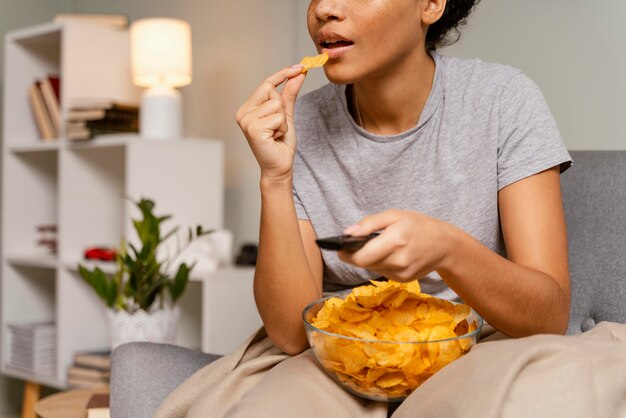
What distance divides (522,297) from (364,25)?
47cm

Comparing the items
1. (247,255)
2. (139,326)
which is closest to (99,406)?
(139,326)

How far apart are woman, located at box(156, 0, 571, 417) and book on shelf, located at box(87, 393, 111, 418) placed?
491 millimetres

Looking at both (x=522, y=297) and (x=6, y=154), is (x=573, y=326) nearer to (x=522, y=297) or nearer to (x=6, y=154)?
(x=522, y=297)

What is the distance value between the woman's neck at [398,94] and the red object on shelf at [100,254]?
158cm

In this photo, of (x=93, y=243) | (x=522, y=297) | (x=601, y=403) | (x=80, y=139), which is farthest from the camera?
(x=93, y=243)

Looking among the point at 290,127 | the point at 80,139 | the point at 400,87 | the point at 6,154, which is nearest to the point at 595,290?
the point at 400,87

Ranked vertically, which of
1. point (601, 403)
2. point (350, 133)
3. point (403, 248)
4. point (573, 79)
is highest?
point (573, 79)

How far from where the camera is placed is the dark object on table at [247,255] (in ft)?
8.39

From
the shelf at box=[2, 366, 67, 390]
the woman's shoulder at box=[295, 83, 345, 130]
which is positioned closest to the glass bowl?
the woman's shoulder at box=[295, 83, 345, 130]

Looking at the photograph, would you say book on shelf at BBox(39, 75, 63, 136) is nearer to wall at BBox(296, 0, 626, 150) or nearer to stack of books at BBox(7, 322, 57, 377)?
stack of books at BBox(7, 322, 57, 377)

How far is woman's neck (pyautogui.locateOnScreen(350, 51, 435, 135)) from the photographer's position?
1.27 m

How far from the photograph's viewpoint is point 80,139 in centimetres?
272

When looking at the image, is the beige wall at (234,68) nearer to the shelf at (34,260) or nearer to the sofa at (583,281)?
the shelf at (34,260)

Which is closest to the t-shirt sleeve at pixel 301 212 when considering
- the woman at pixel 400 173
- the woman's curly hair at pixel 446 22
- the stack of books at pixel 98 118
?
the woman at pixel 400 173
